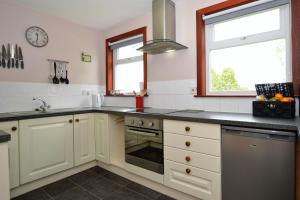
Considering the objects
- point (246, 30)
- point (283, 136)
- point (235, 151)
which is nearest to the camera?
point (283, 136)

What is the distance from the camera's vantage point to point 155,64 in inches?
101

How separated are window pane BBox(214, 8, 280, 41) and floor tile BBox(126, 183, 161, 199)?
192 cm

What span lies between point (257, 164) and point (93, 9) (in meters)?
2.67

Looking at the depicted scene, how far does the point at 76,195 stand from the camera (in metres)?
1.87

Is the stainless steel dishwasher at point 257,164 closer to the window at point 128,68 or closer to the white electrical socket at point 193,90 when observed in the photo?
the white electrical socket at point 193,90

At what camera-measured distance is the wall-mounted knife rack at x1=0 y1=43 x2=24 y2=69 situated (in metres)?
2.19

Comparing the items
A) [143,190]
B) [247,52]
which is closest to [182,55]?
[247,52]

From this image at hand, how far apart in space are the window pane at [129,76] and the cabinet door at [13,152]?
1691mm

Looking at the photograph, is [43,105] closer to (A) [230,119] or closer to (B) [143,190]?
(B) [143,190]

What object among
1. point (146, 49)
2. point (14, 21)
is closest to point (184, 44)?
point (146, 49)

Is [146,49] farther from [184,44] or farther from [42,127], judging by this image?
[42,127]

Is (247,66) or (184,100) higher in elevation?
(247,66)

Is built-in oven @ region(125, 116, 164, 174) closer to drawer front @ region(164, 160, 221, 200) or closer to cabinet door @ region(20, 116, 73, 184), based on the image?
drawer front @ region(164, 160, 221, 200)

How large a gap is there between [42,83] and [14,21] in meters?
0.85
